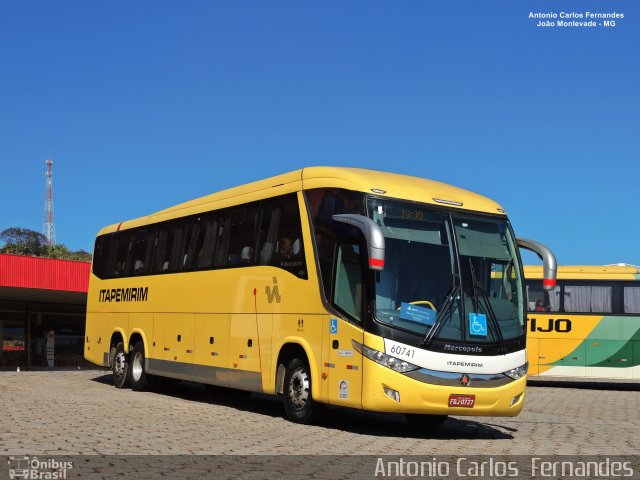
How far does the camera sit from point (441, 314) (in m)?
12.5

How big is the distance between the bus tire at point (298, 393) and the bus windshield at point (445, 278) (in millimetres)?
2035

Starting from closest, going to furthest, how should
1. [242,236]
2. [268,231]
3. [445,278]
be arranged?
1. [445,278]
2. [268,231]
3. [242,236]

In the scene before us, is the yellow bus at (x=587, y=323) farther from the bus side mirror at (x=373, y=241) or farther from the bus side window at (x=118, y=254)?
the bus side mirror at (x=373, y=241)

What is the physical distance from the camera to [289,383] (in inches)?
558

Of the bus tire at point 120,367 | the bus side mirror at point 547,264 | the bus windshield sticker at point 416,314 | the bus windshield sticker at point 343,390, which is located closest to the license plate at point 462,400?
the bus windshield sticker at point 416,314

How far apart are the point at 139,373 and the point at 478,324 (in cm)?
967

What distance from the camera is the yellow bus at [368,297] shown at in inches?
487

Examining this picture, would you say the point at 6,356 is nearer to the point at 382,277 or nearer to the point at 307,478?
the point at 382,277

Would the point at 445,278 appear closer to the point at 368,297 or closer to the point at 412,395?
the point at 368,297

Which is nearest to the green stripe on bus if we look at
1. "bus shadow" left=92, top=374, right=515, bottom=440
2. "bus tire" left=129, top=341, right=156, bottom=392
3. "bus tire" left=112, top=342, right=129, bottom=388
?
"bus shadow" left=92, top=374, right=515, bottom=440

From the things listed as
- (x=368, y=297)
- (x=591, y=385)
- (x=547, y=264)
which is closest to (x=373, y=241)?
(x=368, y=297)

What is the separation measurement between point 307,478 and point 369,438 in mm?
3911

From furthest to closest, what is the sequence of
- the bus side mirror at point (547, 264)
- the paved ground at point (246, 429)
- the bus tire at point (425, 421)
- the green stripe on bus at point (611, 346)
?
the green stripe on bus at point (611, 346), the bus tire at point (425, 421), the bus side mirror at point (547, 264), the paved ground at point (246, 429)

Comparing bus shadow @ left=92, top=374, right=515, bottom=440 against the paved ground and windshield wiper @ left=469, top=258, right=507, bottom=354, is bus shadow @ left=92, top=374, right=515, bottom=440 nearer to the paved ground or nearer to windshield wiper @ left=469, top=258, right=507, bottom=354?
the paved ground
